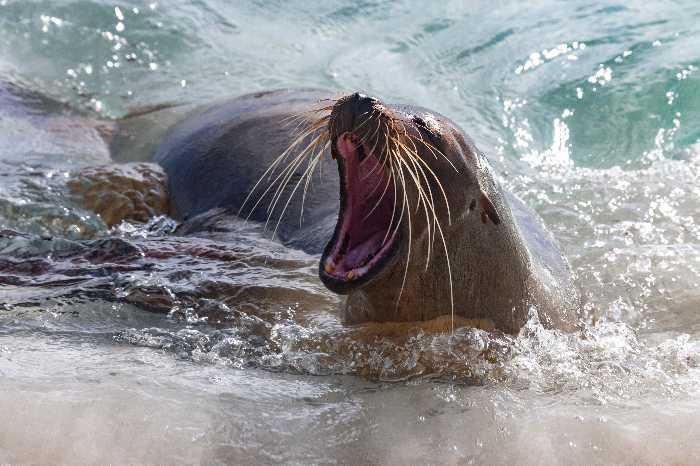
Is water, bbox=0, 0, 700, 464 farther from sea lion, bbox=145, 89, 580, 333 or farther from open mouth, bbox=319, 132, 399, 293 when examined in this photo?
open mouth, bbox=319, 132, 399, 293

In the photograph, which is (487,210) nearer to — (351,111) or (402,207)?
(402,207)

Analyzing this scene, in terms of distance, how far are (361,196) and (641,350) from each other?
3.70ft

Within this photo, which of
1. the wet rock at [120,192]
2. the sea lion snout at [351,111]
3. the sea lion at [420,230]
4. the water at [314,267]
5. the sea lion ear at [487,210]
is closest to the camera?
the water at [314,267]

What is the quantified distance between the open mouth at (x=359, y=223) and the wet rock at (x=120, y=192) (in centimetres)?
215

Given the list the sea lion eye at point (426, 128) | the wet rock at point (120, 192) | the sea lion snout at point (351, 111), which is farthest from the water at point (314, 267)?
the sea lion snout at point (351, 111)

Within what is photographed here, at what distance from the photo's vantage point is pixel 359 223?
336cm

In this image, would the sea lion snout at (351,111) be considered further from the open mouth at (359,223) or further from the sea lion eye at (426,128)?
the sea lion eye at (426,128)

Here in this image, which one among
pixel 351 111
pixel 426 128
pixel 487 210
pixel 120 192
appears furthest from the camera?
pixel 120 192

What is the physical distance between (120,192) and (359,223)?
2.27 meters

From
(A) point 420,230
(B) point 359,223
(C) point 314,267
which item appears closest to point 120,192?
(C) point 314,267

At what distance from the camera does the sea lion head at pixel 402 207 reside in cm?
315

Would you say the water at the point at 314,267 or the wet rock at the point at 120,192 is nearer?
the water at the point at 314,267

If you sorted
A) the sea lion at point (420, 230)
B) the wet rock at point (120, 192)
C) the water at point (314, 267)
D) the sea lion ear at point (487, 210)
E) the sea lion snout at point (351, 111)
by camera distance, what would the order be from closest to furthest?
the water at point (314, 267) → the sea lion snout at point (351, 111) → the sea lion at point (420, 230) → the sea lion ear at point (487, 210) → the wet rock at point (120, 192)

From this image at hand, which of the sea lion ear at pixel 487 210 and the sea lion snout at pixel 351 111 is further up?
the sea lion snout at pixel 351 111
